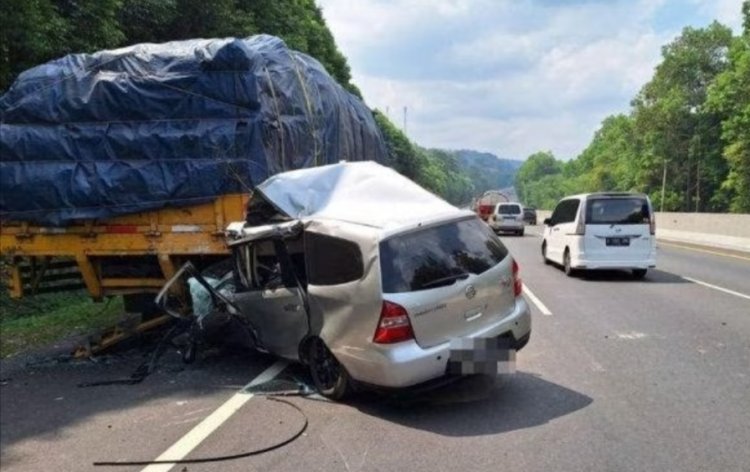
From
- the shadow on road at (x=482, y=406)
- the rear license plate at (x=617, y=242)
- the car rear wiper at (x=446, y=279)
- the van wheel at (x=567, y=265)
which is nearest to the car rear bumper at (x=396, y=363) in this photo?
the shadow on road at (x=482, y=406)

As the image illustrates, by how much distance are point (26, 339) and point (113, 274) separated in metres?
2.41

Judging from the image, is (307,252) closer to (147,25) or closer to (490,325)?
(490,325)

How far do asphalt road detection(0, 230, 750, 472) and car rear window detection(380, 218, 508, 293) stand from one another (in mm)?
A: 1103

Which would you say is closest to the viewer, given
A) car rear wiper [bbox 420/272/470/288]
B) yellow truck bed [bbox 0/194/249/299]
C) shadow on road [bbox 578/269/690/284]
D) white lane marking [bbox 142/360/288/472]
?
white lane marking [bbox 142/360/288/472]

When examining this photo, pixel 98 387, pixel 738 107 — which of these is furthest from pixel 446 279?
pixel 738 107

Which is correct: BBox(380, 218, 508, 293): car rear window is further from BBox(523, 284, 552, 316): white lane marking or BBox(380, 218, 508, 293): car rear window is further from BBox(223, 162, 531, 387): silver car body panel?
BBox(523, 284, 552, 316): white lane marking

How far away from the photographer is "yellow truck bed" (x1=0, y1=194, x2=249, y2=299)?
7969 mm

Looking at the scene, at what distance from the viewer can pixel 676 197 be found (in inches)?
3113

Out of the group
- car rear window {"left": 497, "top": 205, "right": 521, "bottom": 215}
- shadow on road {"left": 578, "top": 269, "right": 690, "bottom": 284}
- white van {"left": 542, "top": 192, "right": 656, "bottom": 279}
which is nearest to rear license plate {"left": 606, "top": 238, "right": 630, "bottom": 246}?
white van {"left": 542, "top": 192, "right": 656, "bottom": 279}

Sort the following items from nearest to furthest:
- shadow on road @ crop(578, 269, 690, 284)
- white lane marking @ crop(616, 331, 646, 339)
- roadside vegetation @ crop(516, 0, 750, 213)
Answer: white lane marking @ crop(616, 331, 646, 339) < shadow on road @ crop(578, 269, 690, 284) < roadside vegetation @ crop(516, 0, 750, 213)

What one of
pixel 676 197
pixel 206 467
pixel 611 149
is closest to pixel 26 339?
pixel 206 467

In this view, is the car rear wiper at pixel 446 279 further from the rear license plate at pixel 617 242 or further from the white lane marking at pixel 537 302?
the rear license plate at pixel 617 242

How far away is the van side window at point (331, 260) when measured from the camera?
18.8 ft

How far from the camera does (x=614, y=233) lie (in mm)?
14188
